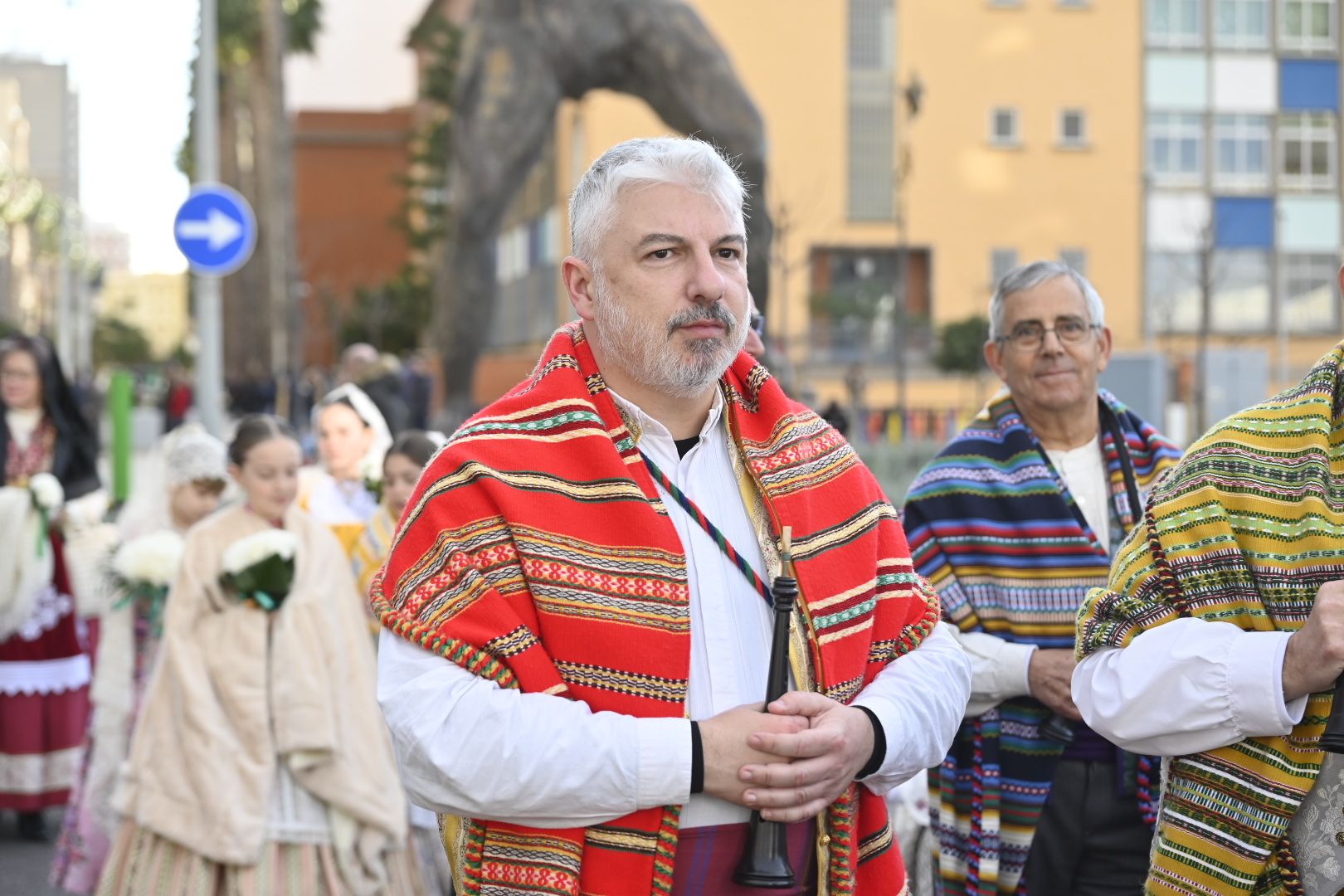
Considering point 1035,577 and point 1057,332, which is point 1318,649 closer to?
point 1035,577

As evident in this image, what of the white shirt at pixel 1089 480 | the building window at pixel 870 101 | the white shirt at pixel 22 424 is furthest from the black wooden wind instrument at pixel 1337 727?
the building window at pixel 870 101

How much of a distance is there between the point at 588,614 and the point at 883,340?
3691cm

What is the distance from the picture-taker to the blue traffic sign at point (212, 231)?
13.1 m

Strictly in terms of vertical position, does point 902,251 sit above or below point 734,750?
above

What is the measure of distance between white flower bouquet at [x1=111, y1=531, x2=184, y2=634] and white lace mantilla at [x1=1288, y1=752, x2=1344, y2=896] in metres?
4.75

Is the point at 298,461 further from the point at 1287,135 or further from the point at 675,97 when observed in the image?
the point at 1287,135

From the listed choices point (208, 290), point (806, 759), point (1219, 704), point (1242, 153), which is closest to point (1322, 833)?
point (1219, 704)

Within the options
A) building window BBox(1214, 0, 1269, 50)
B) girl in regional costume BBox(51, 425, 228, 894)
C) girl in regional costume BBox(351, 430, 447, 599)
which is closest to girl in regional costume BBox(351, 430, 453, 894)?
girl in regional costume BBox(351, 430, 447, 599)

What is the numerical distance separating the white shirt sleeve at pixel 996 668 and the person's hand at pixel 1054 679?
2cm

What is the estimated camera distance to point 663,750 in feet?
8.87

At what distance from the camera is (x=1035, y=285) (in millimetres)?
4547

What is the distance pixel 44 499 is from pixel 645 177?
20.5ft

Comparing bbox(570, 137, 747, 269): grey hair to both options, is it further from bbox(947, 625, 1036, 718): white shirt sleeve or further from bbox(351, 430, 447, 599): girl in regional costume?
bbox(351, 430, 447, 599): girl in regional costume

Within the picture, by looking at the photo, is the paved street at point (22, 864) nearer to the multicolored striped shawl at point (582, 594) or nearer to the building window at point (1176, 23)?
the multicolored striped shawl at point (582, 594)
